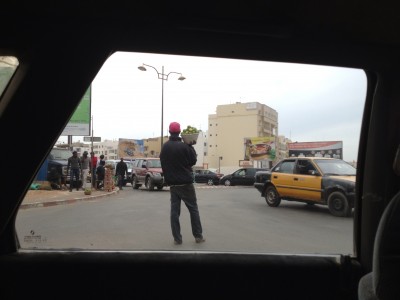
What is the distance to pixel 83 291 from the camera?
9.03 ft

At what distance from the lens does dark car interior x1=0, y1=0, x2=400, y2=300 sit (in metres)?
2.66

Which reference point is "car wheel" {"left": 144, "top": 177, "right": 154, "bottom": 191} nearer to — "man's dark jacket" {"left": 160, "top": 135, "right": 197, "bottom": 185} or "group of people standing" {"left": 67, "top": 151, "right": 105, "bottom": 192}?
"group of people standing" {"left": 67, "top": 151, "right": 105, "bottom": 192}

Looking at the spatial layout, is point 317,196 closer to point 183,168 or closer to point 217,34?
point 183,168

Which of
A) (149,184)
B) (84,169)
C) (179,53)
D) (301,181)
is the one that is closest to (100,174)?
(84,169)

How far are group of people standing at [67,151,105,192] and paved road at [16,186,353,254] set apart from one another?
6.89 m

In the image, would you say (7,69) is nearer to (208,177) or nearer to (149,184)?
(149,184)

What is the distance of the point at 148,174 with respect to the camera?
17312mm

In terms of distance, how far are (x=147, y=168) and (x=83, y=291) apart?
50.2 ft

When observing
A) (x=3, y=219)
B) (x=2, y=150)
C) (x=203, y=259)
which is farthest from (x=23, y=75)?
(x=203, y=259)

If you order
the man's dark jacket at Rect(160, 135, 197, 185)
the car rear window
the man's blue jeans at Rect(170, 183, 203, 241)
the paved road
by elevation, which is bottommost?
the paved road

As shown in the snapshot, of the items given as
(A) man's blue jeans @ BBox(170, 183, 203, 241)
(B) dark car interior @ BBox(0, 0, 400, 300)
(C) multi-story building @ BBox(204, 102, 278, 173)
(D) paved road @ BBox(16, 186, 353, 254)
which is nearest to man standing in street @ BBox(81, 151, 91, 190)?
(D) paved road @ BBox(16, 186, 353, 254)

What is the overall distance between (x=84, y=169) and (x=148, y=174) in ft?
8.60

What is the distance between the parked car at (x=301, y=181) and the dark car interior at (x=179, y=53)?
16.4 feet

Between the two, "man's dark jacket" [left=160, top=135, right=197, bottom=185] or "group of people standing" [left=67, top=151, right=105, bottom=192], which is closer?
"man's dark jacket" [left=160, top=135, right=197, bottom=185]
